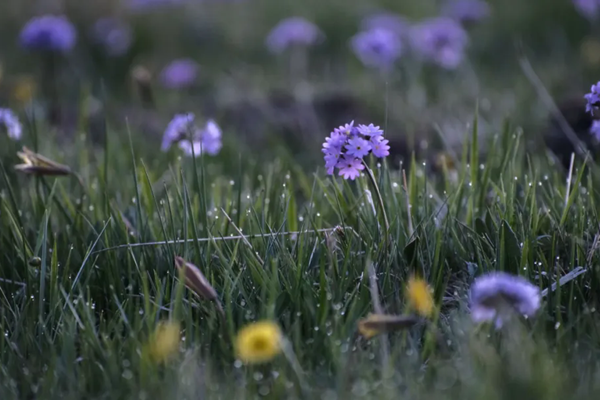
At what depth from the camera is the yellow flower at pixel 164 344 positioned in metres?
1.38

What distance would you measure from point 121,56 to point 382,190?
4.16m

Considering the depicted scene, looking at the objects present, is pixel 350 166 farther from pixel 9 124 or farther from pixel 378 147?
pixel 9 124

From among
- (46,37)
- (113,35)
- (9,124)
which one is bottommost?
(9,124)

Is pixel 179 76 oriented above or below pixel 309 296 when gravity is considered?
above

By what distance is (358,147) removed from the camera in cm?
171

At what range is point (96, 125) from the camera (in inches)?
162

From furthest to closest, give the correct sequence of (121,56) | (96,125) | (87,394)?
(121,56)
(96,125)
(87,394)

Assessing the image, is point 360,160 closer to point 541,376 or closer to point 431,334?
point 431,334

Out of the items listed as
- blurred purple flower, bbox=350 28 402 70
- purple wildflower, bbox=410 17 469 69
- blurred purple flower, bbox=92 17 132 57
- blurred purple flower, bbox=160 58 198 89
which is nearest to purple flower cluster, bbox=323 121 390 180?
blurred purple flower, bbox=350 28 402 70

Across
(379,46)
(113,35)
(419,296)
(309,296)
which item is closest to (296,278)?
(309,296)

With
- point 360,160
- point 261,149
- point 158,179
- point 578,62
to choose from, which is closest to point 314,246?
point 360,160

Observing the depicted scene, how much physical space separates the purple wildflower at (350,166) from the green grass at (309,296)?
0.49 ft

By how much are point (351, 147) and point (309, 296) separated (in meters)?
0.34

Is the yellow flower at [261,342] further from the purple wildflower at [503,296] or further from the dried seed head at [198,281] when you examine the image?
the purple wildflower at [503,296]
